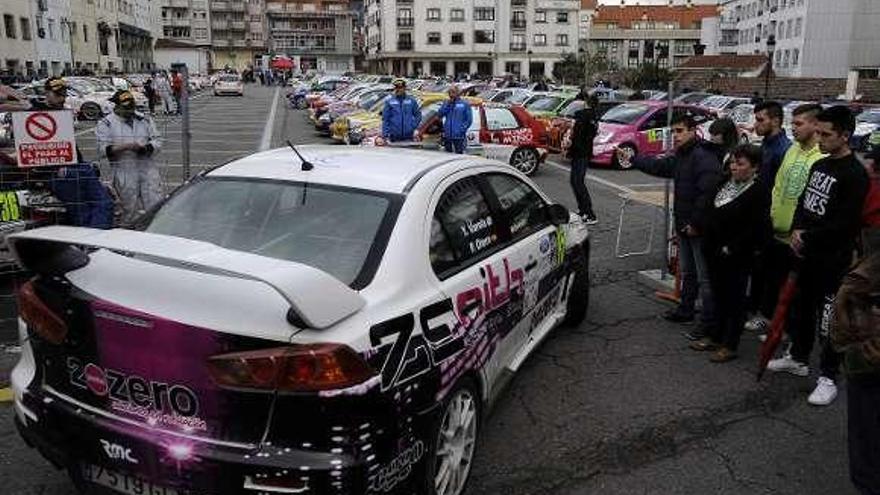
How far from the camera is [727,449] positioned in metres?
4.09

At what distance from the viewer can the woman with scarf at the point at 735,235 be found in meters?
4.98

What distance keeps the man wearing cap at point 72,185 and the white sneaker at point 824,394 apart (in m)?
6.08

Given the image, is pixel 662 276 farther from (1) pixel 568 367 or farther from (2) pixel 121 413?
(2) pixel 121 413

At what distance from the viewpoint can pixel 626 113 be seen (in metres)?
17.1

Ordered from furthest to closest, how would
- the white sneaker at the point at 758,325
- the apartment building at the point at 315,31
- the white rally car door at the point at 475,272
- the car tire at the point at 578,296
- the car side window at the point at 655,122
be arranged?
the apartment building at the point at 315,31 < the car side window at the point at 655,122 < the white sneaker at the point at 758,325 < the car tire at the point at 578,296 < the white rally car door at the point at 475,272

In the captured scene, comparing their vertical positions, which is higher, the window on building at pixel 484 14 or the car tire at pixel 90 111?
the window on building at pixel 484 14

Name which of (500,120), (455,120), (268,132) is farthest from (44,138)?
(268,132)

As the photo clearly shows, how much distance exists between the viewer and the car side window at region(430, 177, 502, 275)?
343 cm

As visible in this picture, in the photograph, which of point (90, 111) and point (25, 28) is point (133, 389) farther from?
point (25, 28)

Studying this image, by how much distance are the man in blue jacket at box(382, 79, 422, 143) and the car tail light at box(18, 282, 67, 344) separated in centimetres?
948

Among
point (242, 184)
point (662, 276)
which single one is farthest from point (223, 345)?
point (662, 276)

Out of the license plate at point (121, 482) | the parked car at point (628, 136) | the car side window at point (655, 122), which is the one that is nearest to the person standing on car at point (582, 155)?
the parked car at point (628, 136)

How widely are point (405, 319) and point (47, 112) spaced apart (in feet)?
16.6

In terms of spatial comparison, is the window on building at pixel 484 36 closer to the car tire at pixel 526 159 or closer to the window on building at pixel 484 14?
the window on building at pixel 484 14
